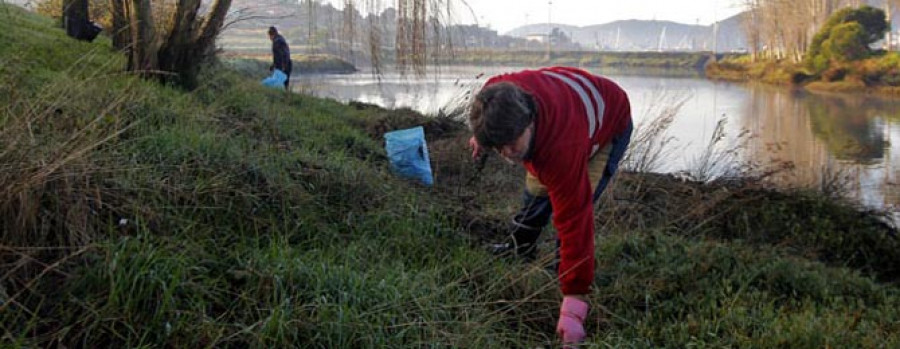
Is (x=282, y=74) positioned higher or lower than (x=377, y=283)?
higher

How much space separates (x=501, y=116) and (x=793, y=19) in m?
43.3

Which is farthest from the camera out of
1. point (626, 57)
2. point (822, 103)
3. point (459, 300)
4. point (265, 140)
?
point (626, 57)

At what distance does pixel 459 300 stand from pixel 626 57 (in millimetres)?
49884

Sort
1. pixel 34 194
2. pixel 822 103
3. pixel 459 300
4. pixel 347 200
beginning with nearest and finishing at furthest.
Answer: pixel 34 194 < pixel 459 300 < pixel 347 200 < pixel 822 103

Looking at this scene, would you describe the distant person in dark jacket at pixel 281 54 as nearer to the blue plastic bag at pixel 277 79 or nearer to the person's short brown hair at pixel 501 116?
the blue plastic bag at pixel 277 79

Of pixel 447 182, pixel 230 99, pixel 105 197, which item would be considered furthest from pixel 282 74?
pixel 105 197

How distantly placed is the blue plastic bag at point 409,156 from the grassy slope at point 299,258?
41 cm

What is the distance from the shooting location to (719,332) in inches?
132

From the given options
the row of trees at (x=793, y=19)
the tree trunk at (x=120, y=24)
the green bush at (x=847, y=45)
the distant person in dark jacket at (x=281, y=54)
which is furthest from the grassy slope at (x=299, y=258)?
the row of trees at (x=793, y=19)

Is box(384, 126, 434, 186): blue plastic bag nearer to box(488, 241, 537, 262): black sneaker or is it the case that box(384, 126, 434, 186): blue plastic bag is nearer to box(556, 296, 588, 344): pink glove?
box(488, 241, 537, 262): black sneaker

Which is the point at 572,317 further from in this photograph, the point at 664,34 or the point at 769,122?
the point at 664,34

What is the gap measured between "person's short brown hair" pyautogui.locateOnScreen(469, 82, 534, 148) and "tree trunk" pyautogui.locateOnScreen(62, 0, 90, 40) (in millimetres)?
8789

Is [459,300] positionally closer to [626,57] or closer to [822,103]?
[822,103]

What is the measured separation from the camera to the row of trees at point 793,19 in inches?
1626
